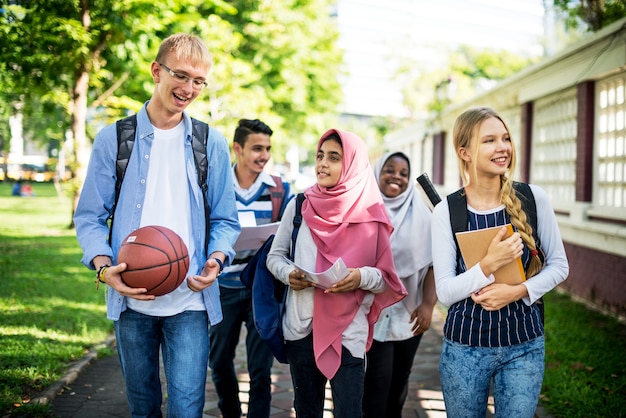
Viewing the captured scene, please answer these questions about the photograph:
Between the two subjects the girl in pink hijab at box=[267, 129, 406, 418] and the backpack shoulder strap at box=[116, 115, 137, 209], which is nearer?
the backpack shoulder strap at box=[116, 115, 137, 209]

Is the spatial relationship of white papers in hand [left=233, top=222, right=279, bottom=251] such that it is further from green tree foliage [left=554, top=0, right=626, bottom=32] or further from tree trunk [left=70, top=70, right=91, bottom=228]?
tree trunk [left=70, top=70, right=91, bottom=228]

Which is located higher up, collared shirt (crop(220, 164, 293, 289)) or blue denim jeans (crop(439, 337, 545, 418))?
collared shirt (crop(220, 164, 293, 289))

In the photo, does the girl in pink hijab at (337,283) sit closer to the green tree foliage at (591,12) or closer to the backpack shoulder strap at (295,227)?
the backpack shoulder strap at (295,227)

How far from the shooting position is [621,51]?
8.39 meters

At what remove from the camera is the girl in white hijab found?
4.16m

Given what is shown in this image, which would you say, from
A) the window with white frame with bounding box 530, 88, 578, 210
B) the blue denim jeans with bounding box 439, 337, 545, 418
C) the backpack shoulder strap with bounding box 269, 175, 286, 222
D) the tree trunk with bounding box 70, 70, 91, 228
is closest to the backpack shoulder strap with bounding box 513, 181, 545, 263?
the blue denim jeans with bounding box 439, 337, 545, 418

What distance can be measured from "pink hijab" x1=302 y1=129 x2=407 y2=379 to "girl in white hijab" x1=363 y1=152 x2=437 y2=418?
21.2 inches

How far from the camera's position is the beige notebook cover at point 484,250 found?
3.05 metres

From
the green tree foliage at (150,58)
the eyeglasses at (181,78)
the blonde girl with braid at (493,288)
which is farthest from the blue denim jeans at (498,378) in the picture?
the green tree foliage at (150,58)

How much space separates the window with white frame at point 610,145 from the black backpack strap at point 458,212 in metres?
6.65

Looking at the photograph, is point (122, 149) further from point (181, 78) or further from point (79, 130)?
point (79, 130)

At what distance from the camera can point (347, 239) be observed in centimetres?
361

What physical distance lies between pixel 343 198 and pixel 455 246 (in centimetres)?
73

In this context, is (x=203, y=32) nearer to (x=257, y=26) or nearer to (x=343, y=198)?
(x=257, y=26)
